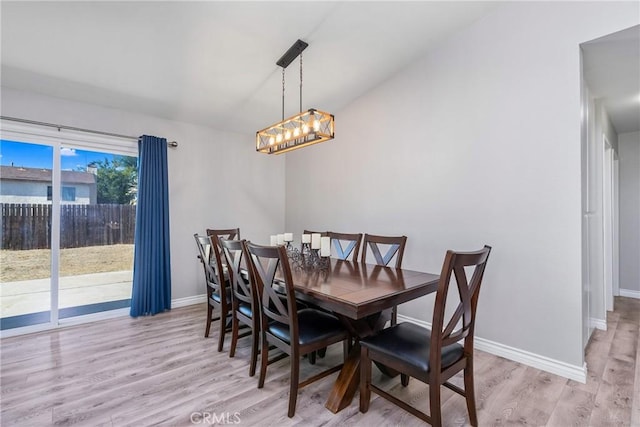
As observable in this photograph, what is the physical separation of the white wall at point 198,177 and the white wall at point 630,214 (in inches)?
205

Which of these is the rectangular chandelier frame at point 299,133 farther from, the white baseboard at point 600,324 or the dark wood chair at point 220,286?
the white baseboard at point 600,324

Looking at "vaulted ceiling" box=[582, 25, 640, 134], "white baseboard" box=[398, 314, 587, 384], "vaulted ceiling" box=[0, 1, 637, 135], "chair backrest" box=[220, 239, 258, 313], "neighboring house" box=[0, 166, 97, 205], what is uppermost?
"vaulted ceiling" box=[0, 1, 637, 135]

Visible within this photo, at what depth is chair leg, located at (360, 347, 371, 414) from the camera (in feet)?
6.00

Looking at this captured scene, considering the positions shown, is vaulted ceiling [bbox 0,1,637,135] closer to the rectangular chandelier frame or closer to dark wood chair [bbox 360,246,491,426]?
the rectangular chandelier frame

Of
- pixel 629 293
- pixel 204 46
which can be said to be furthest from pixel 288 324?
pixel 629 293

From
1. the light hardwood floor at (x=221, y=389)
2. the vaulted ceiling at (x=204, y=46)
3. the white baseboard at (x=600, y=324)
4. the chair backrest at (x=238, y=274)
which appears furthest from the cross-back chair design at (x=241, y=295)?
the white baseboard at (x=600, y=324)

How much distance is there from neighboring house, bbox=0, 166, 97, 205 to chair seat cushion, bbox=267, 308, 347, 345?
294cm

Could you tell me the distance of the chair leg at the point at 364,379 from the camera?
183 centimetres

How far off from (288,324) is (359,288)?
1.75 feet

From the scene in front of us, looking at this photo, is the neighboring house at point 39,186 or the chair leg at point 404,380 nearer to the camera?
the chair leg at point 404,380

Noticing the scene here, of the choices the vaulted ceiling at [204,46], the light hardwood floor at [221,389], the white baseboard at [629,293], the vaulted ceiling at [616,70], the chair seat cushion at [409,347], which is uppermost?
the vaulted ceiling at [204,46]

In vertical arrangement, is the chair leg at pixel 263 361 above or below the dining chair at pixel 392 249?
below

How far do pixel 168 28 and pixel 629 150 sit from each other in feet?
20.1

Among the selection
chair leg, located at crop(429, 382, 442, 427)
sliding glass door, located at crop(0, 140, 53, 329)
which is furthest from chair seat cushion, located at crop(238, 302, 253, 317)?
sliding glass door, located at crop(0, 140, 53, 329)
